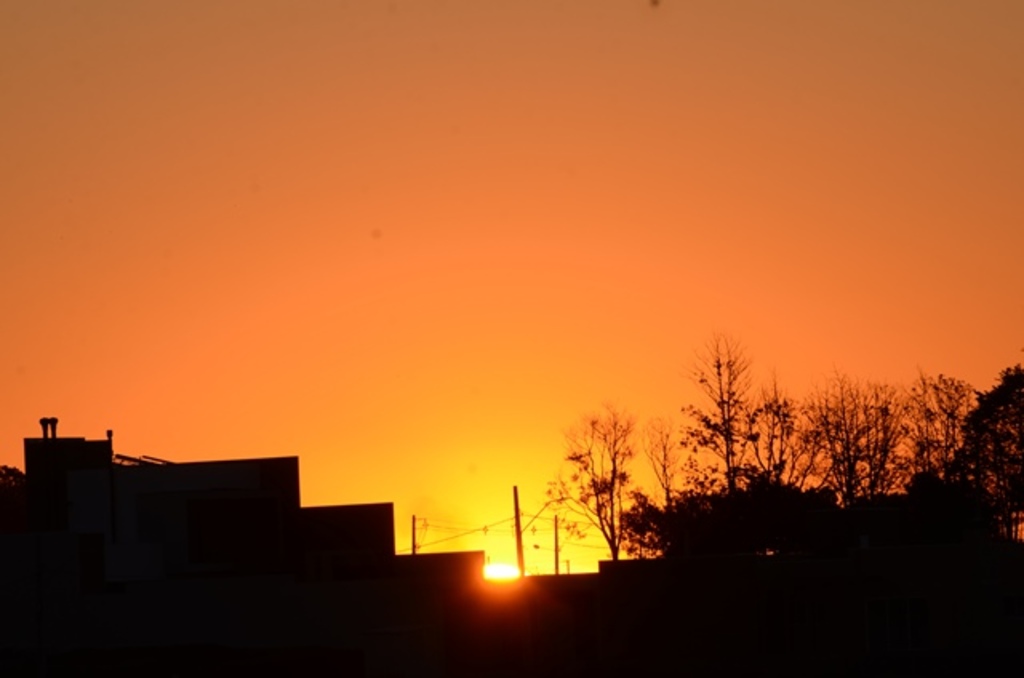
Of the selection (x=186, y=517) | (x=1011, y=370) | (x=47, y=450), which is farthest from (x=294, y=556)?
(x=1011, y=370)

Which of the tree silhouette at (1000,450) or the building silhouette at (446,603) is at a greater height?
the tree silhouette at (1000,450)

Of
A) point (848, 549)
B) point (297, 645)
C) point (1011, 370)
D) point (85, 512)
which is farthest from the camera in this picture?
point (1011, 370)

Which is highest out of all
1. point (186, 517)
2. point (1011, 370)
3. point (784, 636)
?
point (1011, 370)

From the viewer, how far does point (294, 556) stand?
69.1 meters

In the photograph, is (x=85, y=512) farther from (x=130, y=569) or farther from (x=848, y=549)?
(x=848, y=549)

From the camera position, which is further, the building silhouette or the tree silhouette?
the tree silhouette

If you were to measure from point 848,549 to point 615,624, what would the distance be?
836 centimetres

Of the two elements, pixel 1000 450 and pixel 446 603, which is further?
pixel 1000 450

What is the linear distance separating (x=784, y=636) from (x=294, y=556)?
55.6 feet

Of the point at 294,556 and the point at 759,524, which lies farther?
the point at 759,524

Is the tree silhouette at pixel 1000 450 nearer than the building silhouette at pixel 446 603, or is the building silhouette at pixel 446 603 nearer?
the building silhouette at pixel 446 603

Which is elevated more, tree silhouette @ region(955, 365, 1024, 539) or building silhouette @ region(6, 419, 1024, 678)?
tree silhouette @ region(955, 365, 1024, 539)

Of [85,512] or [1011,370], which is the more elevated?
[1011,370]

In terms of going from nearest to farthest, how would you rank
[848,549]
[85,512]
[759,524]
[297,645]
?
[297,645] → [848,549] → [85,512] → [759,524]
